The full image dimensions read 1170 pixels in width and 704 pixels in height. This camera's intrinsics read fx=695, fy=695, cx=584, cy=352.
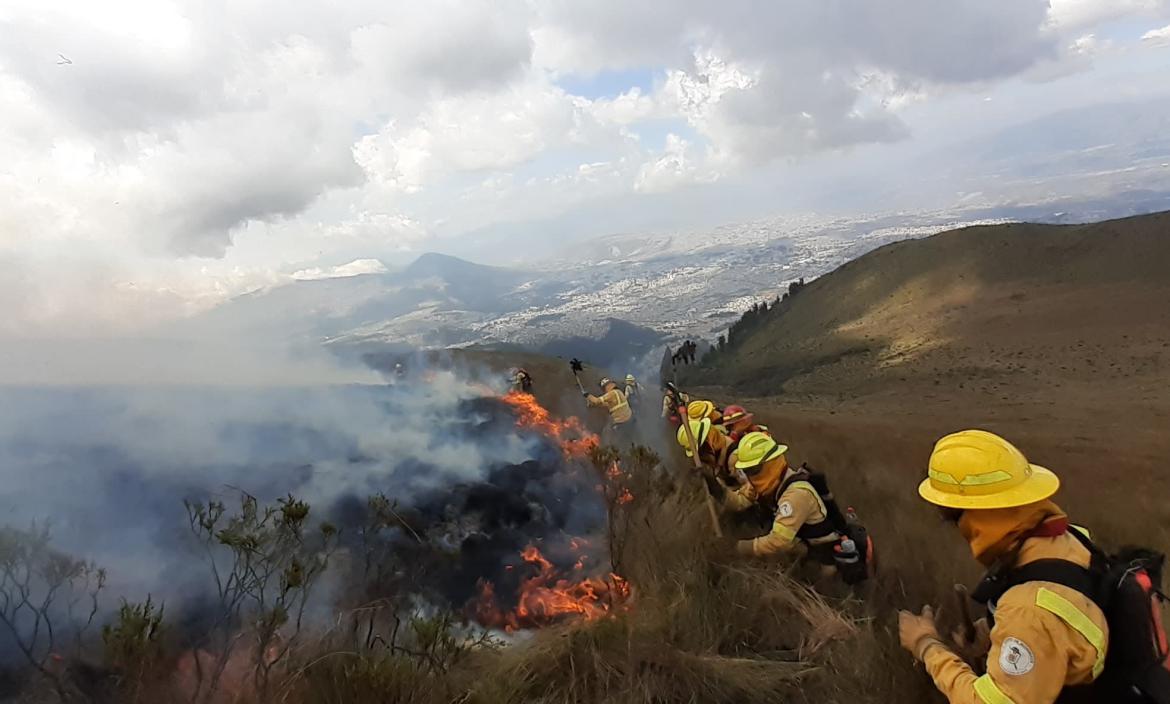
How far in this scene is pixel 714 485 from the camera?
8.95 m

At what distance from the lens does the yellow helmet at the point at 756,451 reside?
646 centimetres

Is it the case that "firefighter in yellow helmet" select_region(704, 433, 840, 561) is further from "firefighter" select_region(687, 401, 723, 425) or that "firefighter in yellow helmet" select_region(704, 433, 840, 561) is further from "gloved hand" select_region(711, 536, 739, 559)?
"firefighter" select_region(687, 401, 723, 425)

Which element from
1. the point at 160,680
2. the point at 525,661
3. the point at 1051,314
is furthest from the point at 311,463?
the point at 1051,314

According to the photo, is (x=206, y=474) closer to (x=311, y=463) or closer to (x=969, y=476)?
(x=311, y=463)

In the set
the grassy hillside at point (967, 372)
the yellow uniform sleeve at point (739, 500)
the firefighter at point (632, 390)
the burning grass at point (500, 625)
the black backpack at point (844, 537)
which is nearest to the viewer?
the burning grass at point (500, 625)

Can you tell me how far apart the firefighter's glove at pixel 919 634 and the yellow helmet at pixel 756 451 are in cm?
274

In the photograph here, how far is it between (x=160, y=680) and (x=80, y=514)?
4177mm

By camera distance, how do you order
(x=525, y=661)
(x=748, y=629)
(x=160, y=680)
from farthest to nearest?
(x=748, y=629), (x=525, y=661), (x=160, y=680)

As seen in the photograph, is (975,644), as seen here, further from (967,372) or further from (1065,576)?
(967,372)

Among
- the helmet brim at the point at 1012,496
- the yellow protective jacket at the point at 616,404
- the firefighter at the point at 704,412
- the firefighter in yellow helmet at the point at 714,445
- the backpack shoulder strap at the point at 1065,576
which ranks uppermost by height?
the helmet brim at the point at 1012,496

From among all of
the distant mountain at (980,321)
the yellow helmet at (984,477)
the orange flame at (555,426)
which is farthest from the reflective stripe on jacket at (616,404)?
the distant mountain at (980,321)

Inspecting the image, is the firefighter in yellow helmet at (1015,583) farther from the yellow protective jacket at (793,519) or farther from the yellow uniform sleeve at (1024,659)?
the yellow protective jacket at (793,519)

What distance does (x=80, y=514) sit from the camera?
24.8 ft

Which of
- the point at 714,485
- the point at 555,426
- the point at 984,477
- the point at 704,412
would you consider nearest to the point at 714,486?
the point at 714,485
